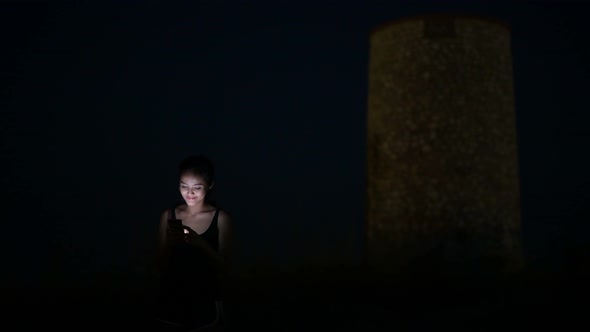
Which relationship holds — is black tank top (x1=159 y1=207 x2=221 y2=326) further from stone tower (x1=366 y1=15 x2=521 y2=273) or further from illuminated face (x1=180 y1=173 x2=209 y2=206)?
stone tower (x1=366 y1=15 x2=521 y2=273)

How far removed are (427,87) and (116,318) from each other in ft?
23.2

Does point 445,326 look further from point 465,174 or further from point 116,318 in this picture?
point 465,174

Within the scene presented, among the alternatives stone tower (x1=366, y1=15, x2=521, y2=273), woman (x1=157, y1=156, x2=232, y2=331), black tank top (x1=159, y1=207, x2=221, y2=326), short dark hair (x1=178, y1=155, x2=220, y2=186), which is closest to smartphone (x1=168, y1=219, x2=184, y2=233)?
woman (x1=157, y1=156, x2=232, y2=331)

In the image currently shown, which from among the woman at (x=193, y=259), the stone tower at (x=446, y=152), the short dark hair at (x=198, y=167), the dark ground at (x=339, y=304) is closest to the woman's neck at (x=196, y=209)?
the woman at (x=193, y=259)

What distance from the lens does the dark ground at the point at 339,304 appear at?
18.7ft

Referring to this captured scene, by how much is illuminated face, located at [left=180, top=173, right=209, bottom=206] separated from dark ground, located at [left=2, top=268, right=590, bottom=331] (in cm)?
299

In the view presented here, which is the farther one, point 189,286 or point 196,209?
point 196,209

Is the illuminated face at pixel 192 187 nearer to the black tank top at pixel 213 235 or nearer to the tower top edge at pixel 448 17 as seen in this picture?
the black tank top at pixel 213 235

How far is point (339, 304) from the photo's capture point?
21.4 feet

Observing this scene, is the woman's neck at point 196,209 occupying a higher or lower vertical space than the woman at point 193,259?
higher

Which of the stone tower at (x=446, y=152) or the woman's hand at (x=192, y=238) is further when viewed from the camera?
the stone tower at (x=446, y=152)

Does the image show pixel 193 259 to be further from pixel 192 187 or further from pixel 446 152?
pixel 446 152

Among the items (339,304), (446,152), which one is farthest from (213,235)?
(446,152)

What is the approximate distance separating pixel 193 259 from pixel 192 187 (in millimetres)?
404
